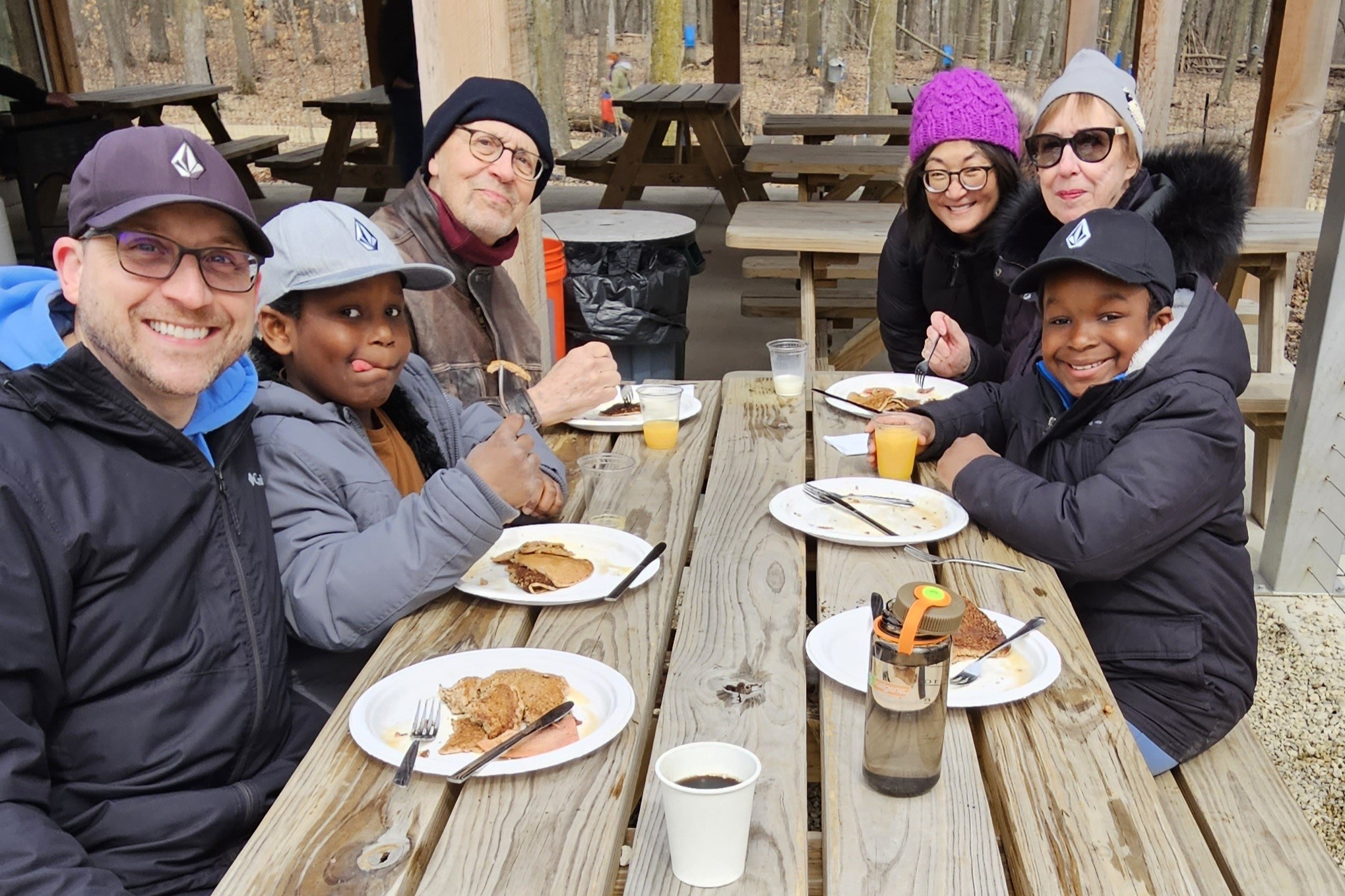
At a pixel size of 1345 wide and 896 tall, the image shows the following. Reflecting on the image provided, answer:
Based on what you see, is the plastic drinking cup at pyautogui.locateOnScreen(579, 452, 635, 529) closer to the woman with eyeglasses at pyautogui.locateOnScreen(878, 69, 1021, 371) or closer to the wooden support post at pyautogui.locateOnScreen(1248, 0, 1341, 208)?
the woman with eyeglasses at pyautogui.locateOnScreen(878, 69, 1021, 371)

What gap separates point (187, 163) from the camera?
164cm

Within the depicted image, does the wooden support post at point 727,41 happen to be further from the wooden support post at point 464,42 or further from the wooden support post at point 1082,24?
the wooden support post at point 464,42

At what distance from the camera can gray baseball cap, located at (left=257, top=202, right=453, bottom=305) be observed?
6.66 ft

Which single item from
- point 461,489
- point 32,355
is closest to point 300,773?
point 461,489

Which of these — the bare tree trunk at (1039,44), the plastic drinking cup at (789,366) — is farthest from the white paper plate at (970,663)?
the bare tree trunk at (1039,44)

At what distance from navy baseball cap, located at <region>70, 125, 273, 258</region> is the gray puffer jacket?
44 centimetres

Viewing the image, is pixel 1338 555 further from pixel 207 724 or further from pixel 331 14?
pixel 331 14

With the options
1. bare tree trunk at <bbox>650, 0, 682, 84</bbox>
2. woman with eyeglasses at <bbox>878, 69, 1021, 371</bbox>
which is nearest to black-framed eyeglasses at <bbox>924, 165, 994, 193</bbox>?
woman with eyeglasses at <bbox>878, 69, 1021, 371</bbox>

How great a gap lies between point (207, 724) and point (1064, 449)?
5.60 ft

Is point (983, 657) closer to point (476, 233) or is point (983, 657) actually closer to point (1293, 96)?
point (476, 233)

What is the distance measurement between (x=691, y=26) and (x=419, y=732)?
29417mm

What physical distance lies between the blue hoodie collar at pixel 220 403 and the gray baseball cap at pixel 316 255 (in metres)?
0.23

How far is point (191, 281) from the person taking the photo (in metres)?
1.67

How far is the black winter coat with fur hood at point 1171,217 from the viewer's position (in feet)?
8.29
